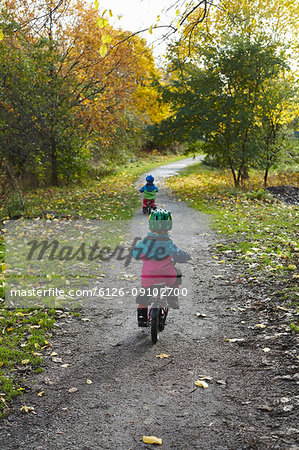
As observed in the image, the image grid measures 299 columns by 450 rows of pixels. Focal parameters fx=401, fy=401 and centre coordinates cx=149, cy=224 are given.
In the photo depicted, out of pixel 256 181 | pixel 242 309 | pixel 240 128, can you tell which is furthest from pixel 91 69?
pixel 242 309

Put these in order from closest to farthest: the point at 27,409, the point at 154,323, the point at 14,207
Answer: the point at 27,409, the point at 154,323, the point at 14,207

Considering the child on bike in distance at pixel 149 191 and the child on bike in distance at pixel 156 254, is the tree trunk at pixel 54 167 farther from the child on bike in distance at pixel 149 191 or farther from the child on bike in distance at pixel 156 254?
the child on bike in distance at pixel 156 254

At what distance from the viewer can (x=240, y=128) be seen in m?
18.4

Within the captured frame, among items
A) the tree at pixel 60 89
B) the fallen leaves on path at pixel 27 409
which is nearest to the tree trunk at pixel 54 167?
the tree at pixel 60 89

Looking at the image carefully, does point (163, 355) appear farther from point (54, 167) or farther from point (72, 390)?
point (54, 167)

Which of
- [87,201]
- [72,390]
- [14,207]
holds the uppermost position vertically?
[14,207]

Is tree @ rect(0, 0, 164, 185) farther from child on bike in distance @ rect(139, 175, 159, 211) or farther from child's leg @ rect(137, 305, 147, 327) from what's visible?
child's leg @ rect(137, 305, 147, 327)

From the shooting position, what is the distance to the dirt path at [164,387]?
354 centimetres

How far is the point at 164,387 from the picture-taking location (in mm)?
4281

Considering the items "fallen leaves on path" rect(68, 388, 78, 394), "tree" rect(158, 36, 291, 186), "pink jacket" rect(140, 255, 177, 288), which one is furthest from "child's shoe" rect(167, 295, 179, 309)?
"tree" rect(158, 36, 291, 186)

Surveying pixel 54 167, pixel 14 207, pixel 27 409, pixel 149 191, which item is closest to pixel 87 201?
pixel 149 191

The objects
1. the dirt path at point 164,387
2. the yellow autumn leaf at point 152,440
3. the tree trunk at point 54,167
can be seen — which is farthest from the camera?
the tree trunk at point 54,167

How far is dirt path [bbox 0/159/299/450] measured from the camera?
3535mm

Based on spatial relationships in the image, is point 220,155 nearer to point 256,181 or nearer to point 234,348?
point 256,181
